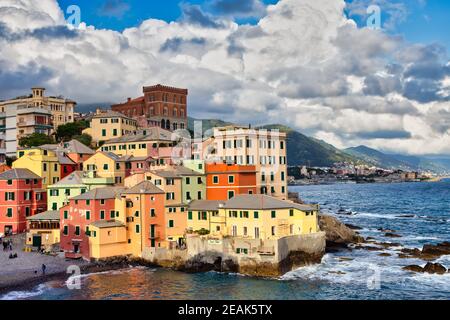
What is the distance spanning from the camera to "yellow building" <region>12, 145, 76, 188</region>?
82.7 m

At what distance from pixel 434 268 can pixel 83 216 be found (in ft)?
149

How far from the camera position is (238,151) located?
77500mm

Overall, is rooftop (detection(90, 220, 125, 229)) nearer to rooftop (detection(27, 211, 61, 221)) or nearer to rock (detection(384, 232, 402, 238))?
rooftop (detection(27, 211, 61, 221))

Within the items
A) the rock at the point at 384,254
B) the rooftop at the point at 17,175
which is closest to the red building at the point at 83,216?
the rooftop at the point at 17,175

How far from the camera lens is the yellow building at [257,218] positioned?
59.4m

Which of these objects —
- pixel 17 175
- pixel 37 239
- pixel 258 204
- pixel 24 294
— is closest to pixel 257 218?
pixel 258 204

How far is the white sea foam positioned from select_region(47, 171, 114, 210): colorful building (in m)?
25.6

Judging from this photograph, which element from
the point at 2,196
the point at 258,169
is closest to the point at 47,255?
the point at 2,196

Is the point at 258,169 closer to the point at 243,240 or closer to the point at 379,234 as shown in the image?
the point at 243,240

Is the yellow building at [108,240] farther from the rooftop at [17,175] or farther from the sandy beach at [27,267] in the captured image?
the rooftop at [17,175]

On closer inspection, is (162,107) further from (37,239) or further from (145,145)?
(37,239)

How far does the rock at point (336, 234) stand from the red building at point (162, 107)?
62.9 metres

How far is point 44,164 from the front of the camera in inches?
3273

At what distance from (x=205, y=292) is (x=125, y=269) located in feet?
49.2
